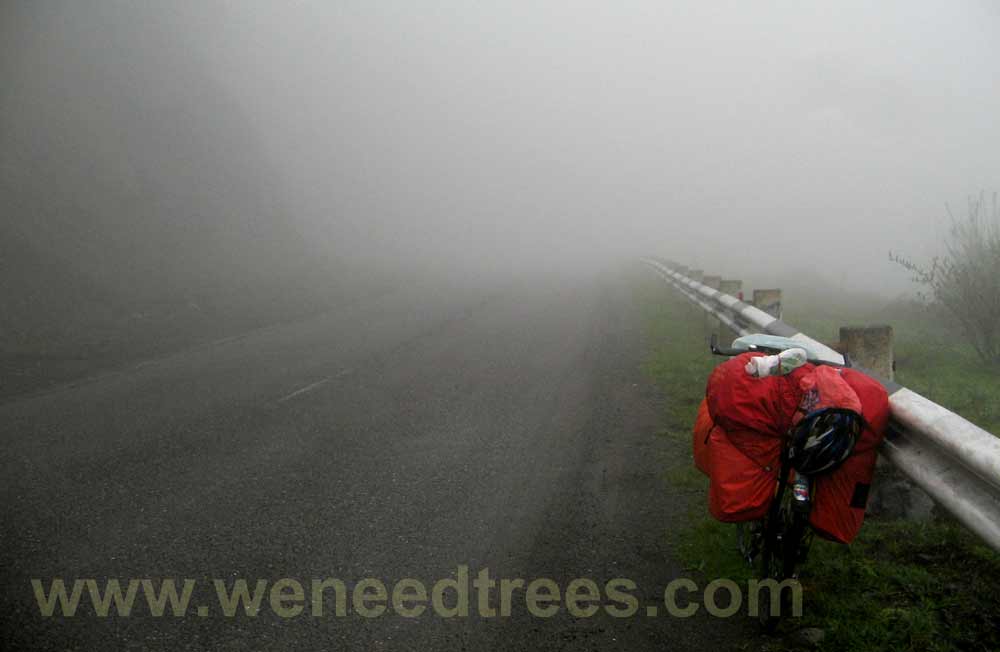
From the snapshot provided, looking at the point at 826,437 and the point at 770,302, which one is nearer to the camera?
the point at 826,437

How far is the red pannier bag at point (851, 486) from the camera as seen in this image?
2600 millimetres

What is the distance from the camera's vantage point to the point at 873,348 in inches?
150

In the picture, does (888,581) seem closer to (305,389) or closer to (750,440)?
(750,440)

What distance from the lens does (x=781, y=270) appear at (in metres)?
31.1

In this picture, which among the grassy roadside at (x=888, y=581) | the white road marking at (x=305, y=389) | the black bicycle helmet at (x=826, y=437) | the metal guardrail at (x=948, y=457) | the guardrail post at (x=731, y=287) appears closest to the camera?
the metal guardrail at (x=948, y=457)

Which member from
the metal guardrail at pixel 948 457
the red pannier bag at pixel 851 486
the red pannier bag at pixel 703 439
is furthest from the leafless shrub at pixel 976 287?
the red pannier bag at pixel 851 486

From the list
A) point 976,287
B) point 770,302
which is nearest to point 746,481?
point 770,302

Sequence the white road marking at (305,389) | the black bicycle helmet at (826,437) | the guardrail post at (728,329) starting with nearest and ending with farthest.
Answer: the black bicycle helmet at (826,437), the white road marking at (305,389), the guardrail post at (728,329)

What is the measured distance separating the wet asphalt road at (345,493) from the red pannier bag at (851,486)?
73 cm

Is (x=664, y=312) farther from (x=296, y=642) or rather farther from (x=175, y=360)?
(x=296, y=642)

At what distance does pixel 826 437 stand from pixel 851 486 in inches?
10.8

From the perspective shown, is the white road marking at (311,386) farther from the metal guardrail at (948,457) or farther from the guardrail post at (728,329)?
the metal guardrail at (948,457)

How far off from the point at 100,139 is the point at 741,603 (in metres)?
21.3

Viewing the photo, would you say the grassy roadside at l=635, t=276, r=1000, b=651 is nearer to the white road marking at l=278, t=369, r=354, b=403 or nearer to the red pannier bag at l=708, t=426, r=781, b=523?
the red pannier bag at l=708, t=426, r=781, b=523
